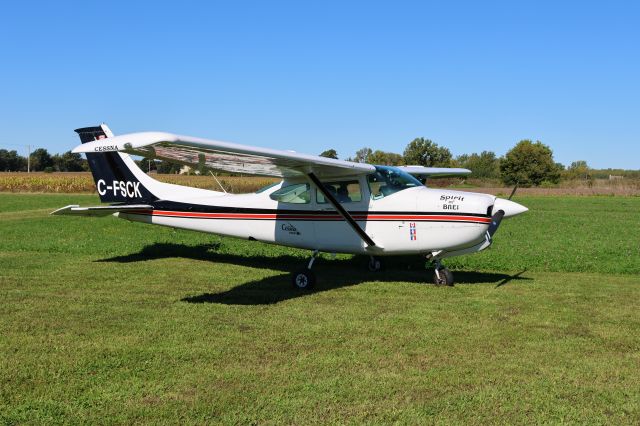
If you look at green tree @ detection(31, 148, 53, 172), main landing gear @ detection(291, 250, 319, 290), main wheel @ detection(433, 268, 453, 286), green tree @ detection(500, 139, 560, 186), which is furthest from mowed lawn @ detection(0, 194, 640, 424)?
green tree @ detection(31, 148, 53, 172)

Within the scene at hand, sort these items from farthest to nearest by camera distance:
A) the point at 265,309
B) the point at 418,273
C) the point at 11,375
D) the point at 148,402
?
the point at 418,273 → the point at 265,309 → the point at 11,375 → the point at 148,402

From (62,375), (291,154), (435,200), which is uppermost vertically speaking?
(291,154)

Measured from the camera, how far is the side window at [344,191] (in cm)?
1012

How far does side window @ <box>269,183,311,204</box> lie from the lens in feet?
34.4

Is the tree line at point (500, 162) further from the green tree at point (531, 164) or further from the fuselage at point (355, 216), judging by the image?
the fuselage at point (355, 216)

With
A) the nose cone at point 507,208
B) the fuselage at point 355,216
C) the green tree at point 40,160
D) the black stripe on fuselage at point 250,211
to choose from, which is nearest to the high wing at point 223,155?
the fuselage at point 355,216

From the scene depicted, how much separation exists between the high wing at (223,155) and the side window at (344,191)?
21cm

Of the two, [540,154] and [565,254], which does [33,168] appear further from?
[565,254]

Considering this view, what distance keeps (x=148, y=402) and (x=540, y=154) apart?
90681mm

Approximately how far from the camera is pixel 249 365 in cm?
551

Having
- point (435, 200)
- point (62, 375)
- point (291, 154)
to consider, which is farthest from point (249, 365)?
point (435, 200)

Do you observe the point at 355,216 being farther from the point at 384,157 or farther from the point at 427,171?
the point at 384,157

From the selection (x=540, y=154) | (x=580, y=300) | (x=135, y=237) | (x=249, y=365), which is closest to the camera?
(x=249, y=365)

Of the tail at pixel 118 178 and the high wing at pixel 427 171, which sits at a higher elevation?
the high wing at pixel 427 171
